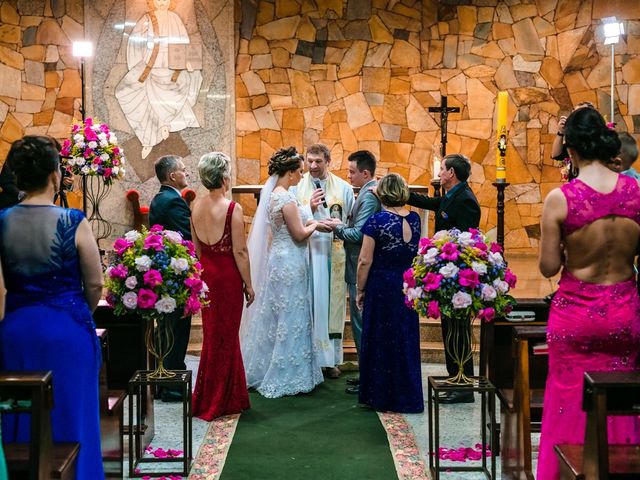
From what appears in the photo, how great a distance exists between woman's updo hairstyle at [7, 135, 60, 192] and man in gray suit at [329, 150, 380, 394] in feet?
10.5

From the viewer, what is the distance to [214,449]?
16.8 ft

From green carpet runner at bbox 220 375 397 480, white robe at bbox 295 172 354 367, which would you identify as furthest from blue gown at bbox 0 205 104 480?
white robe at bbox 295 172 354 367

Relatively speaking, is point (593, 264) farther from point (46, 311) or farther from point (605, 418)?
point (46, 311)

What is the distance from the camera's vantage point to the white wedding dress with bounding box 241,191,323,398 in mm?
6336

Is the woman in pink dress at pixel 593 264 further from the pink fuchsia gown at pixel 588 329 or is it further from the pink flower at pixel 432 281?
the pink flower at pixel 432 281

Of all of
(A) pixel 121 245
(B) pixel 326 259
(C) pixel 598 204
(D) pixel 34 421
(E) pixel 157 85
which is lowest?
(D) pixel 34 421

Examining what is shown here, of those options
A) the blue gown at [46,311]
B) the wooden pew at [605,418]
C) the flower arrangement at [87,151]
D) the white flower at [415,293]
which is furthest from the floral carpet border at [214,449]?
the flower arrangement at [87,151]

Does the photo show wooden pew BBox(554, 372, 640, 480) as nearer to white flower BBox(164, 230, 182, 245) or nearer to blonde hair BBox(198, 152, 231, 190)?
white flower BBox(164, 230, 182, 245)

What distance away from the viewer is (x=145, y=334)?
16.7ft

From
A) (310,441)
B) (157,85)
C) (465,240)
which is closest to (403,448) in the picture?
(310,441)

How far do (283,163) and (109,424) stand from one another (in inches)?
99.7

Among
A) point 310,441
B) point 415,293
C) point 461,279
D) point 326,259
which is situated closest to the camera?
point 461,279

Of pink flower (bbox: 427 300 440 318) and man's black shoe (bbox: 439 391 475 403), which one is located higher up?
pink flower (bbox: 427 300 440 318)

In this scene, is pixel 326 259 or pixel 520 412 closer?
pixel 520 412
